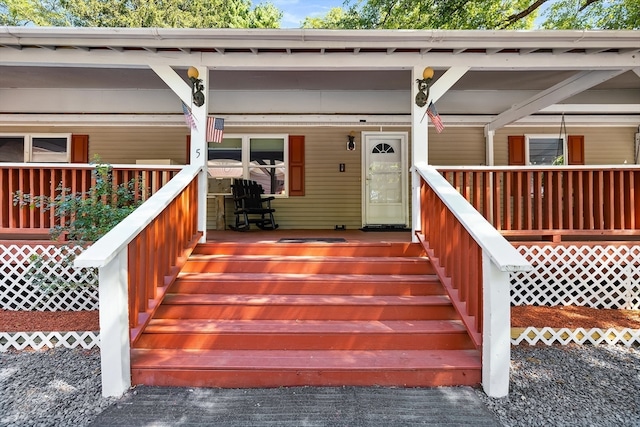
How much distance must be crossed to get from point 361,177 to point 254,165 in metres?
2.05

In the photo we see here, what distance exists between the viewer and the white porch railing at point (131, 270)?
7.02ft

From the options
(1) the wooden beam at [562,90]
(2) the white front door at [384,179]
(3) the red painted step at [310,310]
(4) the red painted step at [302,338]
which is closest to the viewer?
(4) the red painted step at [302,338]

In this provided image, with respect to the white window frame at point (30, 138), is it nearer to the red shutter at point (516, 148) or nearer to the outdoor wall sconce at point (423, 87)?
the outdoor wall sconce at point (423, 87)

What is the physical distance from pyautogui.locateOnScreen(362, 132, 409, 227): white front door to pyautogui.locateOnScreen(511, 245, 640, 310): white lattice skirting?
314 cm

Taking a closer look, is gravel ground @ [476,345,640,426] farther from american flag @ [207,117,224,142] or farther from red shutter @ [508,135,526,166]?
red shutter @ [508,135,526,166]

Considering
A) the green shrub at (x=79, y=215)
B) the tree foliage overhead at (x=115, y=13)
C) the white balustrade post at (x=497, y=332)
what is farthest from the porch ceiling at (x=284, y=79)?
the tree foliage overhead at (x=115, y=13)

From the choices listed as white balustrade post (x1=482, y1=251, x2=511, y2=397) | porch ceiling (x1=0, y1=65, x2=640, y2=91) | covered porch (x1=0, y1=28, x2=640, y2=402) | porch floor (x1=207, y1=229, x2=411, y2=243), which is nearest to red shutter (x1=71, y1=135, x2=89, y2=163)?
covered porch (x1=0, y1=28, x2=640, y2=402)

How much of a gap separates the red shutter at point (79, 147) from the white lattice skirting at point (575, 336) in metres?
7.28

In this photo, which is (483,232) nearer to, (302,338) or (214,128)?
(302,338)

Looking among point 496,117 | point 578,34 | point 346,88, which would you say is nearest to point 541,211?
point 578,34

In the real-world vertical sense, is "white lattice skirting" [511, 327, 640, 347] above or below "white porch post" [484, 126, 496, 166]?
below

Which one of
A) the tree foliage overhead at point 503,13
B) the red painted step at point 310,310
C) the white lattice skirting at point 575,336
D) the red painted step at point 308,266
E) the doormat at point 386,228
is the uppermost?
the tree foliage overhead at point 503,13

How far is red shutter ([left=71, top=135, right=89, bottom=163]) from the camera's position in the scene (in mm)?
6637

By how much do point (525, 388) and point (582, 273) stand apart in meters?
2.02
